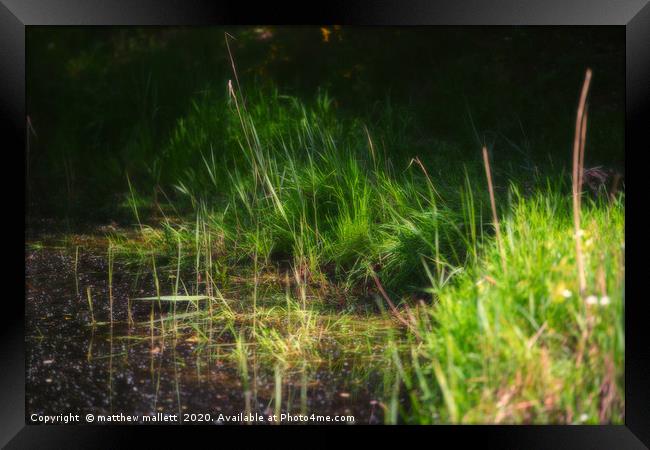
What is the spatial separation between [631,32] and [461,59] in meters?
2.86

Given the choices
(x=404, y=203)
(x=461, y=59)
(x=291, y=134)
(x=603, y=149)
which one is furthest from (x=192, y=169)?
(x=603, y=149)

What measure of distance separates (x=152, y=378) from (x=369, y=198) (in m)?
1.33

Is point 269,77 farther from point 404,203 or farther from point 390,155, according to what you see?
point 404,203

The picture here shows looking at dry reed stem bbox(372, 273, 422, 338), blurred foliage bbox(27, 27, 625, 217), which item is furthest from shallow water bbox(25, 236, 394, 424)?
blurred foliage bbox(27, 27, 625, 217)

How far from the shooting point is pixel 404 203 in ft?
10.3

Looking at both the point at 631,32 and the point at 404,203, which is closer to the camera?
the point at 631,32

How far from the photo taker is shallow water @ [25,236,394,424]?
203 centimetres

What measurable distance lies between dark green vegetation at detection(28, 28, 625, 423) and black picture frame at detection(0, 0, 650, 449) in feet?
0.24

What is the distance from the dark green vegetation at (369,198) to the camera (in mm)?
1885
